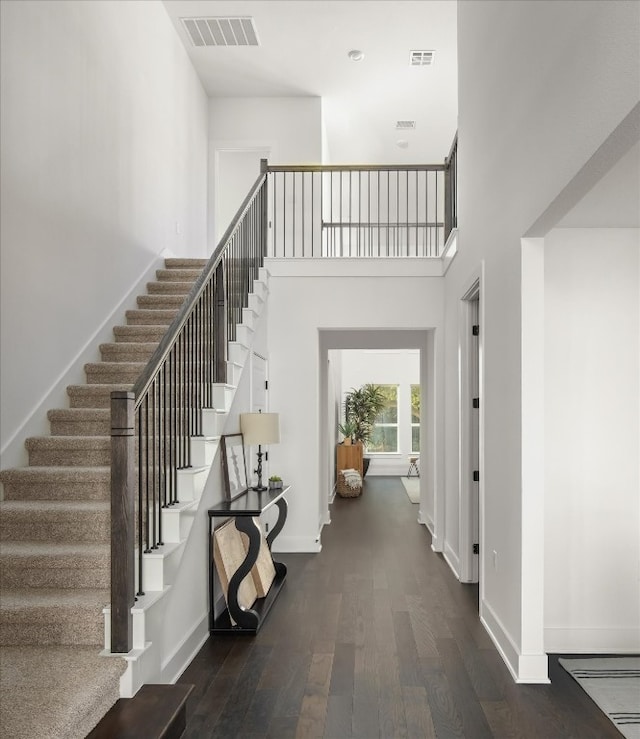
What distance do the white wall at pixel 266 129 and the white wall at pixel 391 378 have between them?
5.91 m

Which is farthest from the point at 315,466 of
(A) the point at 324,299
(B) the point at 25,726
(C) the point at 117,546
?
(B) the point at 25,726

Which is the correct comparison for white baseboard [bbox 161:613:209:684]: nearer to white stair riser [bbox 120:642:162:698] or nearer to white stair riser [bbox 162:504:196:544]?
white stair riser [bbox 120:642:162:698]

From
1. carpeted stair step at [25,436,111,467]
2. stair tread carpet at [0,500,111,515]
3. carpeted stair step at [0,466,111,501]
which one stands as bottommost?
stair tread carpet at [0,500,111,515]

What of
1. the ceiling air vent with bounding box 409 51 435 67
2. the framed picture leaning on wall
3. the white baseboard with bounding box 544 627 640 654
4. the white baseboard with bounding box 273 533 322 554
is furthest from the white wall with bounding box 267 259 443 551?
the ceiling air vent with bounding box 409 51 435 67

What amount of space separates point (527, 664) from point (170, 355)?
249 centimetres

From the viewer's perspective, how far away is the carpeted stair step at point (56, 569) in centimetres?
339

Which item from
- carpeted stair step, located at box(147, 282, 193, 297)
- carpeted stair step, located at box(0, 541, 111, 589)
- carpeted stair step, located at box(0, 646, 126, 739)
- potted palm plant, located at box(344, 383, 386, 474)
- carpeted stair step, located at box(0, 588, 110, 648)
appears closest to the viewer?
carpeted stair step, located at box(0, 646, 126, 739)

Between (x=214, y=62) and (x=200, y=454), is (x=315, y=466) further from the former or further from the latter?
(x=214, y=62)

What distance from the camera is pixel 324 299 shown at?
7.04m

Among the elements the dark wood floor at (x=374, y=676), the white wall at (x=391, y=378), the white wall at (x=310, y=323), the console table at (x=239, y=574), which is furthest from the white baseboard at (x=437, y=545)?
the white wall at (x=391, y=378)

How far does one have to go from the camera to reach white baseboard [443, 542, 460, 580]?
19.1 feet

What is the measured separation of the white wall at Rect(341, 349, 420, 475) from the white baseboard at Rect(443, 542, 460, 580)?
27.5ft

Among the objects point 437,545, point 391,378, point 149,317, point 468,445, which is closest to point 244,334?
point 149,317

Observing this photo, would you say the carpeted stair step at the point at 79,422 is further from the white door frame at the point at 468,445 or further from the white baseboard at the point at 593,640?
the white baseboard at the point at 593,640
